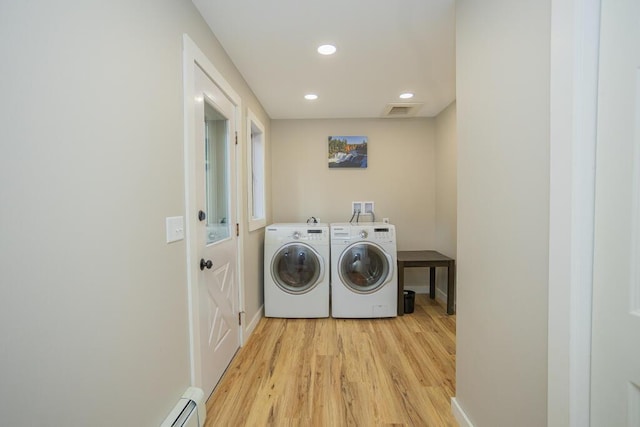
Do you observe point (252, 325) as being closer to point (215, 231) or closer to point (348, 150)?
point (215, 231)

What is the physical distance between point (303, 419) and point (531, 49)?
1961 mm

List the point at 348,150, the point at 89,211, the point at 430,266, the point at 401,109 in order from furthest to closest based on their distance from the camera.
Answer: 1. the point at 348,150
2. the point at 401,109
3. the point at 430,266
4. the point at 89,211

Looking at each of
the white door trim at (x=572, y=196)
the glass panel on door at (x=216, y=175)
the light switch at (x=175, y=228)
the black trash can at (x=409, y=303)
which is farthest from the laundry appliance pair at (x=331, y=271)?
the white door trim at (x=572, y=196)

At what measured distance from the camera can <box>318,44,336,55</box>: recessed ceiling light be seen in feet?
6.57

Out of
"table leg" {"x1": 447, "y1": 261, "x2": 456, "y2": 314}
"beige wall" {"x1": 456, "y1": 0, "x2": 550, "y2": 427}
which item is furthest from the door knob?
"table leg" {"x1": 447, "y1": 261, "x2": 456, "y2": 314}

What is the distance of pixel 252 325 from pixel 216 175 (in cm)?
148

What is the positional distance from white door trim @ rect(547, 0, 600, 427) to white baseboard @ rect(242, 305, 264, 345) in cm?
210

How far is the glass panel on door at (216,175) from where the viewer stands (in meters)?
1.83

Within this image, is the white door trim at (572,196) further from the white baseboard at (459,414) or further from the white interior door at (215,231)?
the white interior door at (215,231)

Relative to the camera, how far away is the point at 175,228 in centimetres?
137

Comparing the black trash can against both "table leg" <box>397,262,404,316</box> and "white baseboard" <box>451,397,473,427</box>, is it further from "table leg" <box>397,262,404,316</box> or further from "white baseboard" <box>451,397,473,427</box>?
"white baseboard" <box>451,397,473,427</box>

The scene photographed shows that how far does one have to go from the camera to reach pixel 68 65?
2.63 feet

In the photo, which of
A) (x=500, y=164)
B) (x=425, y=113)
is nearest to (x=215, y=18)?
(x=500, y=164)

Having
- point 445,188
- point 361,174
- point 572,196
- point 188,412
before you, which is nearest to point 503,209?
point 572,196
